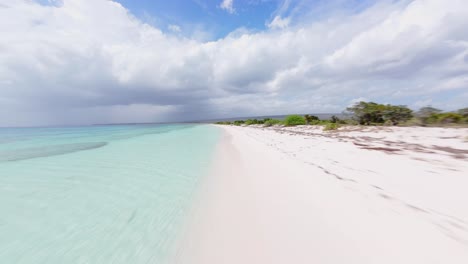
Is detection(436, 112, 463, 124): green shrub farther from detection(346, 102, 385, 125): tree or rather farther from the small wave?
the small wave

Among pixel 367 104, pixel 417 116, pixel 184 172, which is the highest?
pixel 367 104

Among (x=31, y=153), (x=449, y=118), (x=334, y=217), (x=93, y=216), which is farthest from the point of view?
(x=449, y=118)

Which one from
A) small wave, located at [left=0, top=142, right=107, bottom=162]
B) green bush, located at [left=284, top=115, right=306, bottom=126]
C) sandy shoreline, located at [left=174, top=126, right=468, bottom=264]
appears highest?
green bush, located at [left=284, top=115, right=306, bottom=126]

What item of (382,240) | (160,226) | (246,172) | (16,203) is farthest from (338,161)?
(16,203)

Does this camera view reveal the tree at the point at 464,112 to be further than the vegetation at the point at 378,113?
No

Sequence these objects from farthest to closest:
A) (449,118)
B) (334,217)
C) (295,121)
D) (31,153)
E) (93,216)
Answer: (295,121), (449,118), (31,153), (93,216), (334,217)

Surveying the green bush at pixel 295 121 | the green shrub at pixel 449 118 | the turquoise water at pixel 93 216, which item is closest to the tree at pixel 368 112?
the green shrub at pixel 449 118

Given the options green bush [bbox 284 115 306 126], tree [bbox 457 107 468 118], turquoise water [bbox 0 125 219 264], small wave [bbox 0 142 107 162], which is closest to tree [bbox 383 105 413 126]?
tree [bbox 457 107 468 118]

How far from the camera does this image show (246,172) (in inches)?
242

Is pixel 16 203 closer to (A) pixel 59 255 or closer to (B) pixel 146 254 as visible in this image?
(A) pixel 59 255

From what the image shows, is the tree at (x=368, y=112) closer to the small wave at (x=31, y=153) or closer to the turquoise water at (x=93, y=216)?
the turquoise water at (x=93, y=216)

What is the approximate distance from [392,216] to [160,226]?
4483 millimetres

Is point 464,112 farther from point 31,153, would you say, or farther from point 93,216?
point 31,153

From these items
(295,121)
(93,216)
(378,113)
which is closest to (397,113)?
(378,113)
